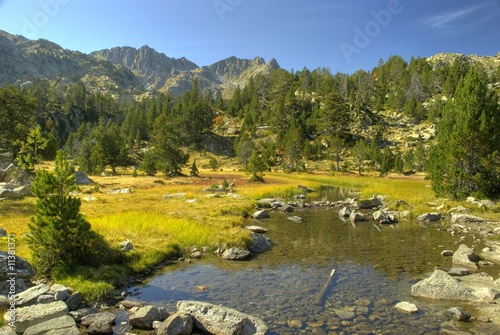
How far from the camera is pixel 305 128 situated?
412 ft

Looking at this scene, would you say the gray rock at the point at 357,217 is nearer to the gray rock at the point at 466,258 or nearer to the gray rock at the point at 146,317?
the gray rock at the point at 466,258

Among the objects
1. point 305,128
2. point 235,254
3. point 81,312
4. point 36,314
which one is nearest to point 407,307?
point 235,254

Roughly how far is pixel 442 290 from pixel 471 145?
26.2m

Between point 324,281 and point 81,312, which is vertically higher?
point 81,312

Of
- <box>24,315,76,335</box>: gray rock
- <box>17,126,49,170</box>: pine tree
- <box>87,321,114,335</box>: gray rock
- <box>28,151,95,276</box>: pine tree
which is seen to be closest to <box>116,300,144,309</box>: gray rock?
<box>87,321,114,335</box>: gray rock

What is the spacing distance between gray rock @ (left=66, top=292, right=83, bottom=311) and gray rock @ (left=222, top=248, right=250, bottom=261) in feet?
28.9

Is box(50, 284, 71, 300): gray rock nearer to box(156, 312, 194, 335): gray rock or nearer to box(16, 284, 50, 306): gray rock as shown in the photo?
box(16, 284, 50, 306): gray rock

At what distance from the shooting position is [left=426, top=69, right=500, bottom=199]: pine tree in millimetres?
34688

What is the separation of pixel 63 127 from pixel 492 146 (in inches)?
7174

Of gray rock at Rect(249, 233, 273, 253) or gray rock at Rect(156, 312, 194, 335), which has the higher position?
gray rock at Rect(156, 312, 194, 335)

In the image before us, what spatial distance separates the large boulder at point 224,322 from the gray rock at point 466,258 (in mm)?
13401

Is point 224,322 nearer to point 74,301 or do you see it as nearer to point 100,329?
point 100,329

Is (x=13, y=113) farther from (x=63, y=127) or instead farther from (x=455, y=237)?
(x=63, y=127)

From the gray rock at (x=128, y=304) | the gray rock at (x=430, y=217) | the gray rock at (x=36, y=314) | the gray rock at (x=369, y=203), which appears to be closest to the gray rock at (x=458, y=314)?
the gray rock at (x=128, y=304)
